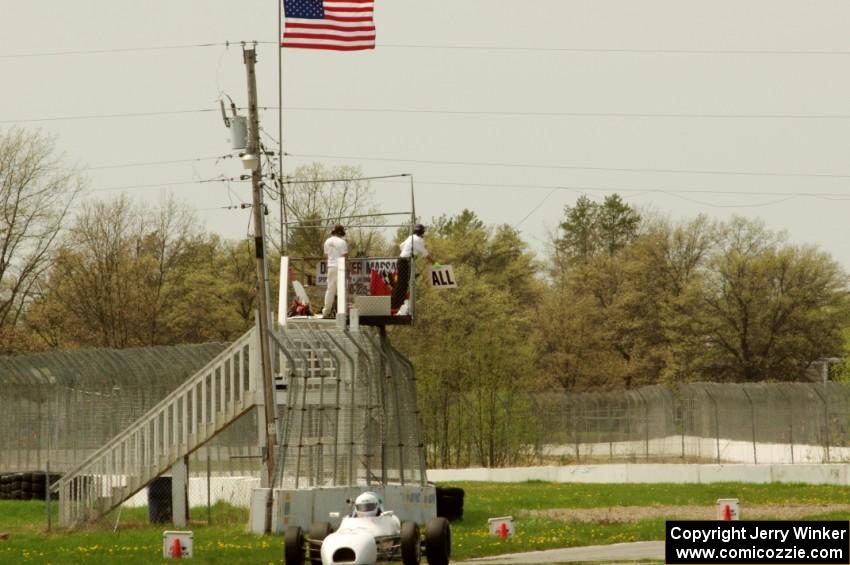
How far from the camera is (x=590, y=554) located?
26.5m

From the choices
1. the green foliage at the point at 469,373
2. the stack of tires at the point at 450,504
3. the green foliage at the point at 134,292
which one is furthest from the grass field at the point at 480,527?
the green foliage at the point at 134,292

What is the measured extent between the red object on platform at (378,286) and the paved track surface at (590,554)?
25.3 feet

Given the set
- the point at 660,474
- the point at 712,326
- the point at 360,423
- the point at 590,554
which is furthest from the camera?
the point at 712,326

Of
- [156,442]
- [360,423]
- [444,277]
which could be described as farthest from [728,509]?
[156,442]

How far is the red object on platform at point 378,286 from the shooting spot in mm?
34000

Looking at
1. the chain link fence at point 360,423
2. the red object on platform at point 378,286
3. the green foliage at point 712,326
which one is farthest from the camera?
the green foliage at point 712,326

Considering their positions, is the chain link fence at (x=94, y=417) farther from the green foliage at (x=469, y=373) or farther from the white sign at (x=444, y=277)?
the green foliage at (x=469, y=373)

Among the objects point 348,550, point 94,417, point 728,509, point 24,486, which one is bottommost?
point 348,550

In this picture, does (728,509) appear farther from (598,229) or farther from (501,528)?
(598,229)

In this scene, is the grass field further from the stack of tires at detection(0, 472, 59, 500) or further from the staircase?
the stack of tires at detection(0, 472, 59, 500)

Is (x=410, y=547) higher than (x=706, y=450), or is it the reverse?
(x=706, y=450)

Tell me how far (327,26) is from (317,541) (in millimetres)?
14138

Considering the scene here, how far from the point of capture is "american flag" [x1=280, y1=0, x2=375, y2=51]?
3419 centimetres

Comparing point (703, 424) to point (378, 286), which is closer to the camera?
point (378, 286)
